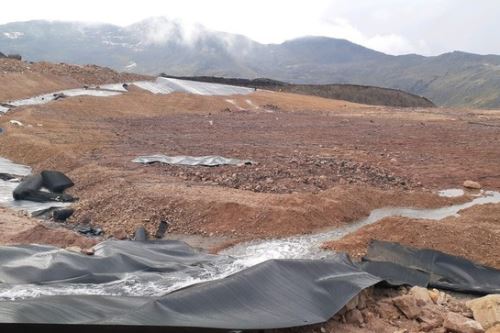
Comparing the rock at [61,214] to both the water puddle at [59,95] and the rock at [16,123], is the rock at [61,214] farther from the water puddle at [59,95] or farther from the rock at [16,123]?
the water puddle at [59,95]

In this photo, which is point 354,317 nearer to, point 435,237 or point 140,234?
point 435,237

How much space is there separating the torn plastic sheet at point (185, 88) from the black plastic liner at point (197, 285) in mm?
33560

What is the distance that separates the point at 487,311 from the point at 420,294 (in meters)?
0.70

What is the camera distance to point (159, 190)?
1044 cm

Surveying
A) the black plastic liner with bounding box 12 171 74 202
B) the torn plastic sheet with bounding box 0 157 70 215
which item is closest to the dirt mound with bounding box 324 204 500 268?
the torn plastic sheet with bounding box 0 157 70 215

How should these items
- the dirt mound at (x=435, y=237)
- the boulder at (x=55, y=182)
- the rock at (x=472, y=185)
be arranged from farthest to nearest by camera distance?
the rock at (x=472, y=185) < the boulder at (x=55, y=182) < the dirt mound at (x=435, y=237)

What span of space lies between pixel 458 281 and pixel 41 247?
5498 mm

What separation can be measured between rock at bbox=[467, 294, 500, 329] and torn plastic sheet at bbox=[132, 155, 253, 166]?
902cm

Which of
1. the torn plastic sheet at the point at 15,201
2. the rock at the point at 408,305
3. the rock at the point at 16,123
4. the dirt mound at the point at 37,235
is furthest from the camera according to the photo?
the rock at the point at 16,123

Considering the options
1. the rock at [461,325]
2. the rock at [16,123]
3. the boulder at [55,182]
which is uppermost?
the rock at [16,123]

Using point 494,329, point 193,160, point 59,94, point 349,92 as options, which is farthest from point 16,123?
point 349,92

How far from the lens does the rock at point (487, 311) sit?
516cm

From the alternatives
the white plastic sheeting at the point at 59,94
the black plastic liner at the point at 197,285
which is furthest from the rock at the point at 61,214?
the white plastic sheeting at the point at 59,94

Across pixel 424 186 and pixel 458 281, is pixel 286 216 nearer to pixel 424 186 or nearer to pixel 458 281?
pixel 458 281
